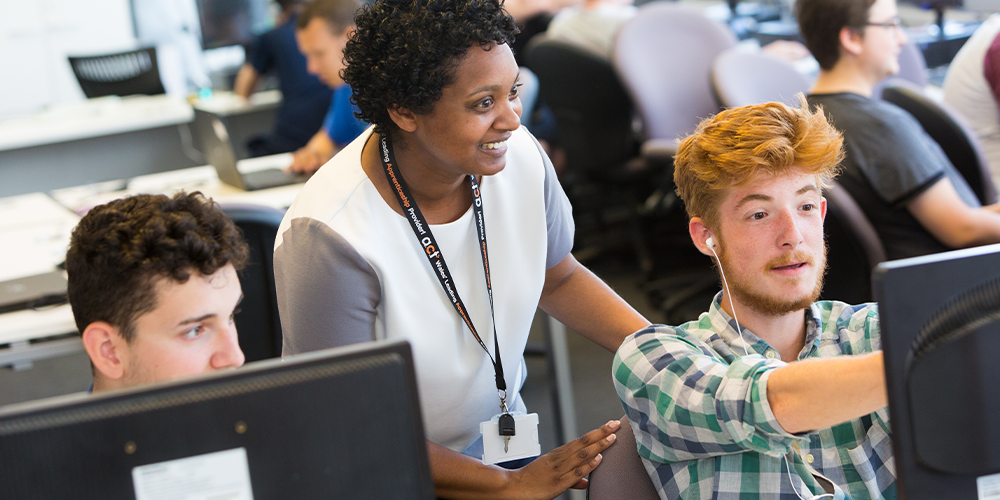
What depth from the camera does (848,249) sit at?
2.10 meters

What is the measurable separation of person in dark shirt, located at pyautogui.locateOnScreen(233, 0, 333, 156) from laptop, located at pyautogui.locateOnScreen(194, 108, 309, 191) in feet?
3.03

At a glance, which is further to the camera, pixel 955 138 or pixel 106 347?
pixel 955 138

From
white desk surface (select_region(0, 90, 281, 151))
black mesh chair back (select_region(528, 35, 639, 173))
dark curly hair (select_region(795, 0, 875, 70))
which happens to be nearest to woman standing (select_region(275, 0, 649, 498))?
dark curly hair (select_region(795, 0, 875, 70))

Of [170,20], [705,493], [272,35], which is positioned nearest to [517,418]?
[705,493]

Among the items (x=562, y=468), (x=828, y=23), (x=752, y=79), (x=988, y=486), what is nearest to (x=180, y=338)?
(x=562, y=468)

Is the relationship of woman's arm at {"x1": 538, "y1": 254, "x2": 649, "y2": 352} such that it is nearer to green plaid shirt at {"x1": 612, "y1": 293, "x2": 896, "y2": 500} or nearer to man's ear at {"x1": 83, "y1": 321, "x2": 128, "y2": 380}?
green plaid shirt at {"x1": 612, "y1": 293, "x2": 896, "y2": 500}

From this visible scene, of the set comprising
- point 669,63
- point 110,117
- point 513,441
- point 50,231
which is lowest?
point 513,441

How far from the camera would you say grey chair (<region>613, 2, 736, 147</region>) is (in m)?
3.44

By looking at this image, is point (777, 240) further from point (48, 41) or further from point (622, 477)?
point (48, 41)

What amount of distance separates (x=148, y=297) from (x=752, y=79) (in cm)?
238

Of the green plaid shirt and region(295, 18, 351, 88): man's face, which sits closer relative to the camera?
the green plaid shirt

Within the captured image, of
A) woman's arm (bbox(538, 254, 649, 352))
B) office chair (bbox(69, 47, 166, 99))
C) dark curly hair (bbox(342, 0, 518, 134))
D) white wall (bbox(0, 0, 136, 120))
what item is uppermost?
white wall (bbox(0, 0, 136, 120))

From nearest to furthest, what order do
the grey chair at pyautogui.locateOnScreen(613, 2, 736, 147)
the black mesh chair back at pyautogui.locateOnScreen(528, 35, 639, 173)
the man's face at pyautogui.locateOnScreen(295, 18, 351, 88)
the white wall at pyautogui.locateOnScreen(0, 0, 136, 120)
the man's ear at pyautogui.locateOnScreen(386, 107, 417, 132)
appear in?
the man's ear at pyautogui.locateOnScreen(386, 107, 417, 132) < the man's face at pyautogui.locateOnScreen(295, 18, 351, 88) < the grey chair at pyautogui.locateOnScreen(613, 2, 736, 147) < the black mesh chair back at pyautogui.locateOnScreen(528, 35, 639, 173) < the white wall at pyautogui.locateOnScreen(0, 0, 136, 120)

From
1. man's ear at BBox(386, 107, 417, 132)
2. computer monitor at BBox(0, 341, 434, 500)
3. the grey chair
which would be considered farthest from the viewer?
the grey chair
